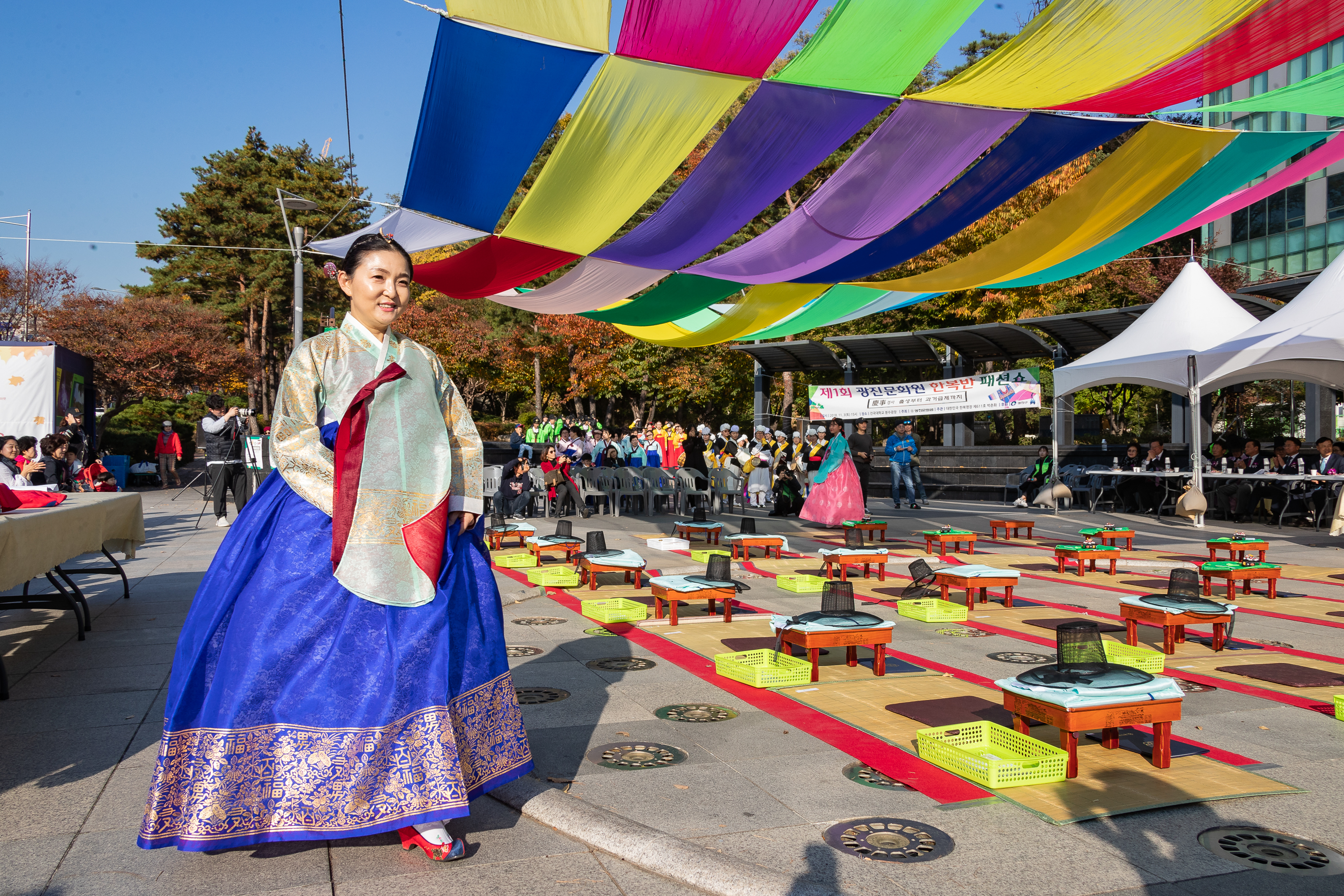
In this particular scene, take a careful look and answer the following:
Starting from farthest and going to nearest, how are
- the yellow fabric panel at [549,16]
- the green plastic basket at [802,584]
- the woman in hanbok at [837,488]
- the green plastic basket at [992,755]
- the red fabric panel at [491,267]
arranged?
Answer: the woman in hanbok at [837,488]
the red fabric panel at [491,267]
the green plastic basket at [802,584]
the yellow fabric panel at [549,16]
the green plastic basket at [992,755]

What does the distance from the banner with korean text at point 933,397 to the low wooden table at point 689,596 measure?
1407 cm

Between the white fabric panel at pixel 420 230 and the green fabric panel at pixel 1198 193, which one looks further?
the white fabric panel at pixel 420 230

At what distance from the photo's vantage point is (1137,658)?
515 centimetres

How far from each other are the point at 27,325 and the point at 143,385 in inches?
345

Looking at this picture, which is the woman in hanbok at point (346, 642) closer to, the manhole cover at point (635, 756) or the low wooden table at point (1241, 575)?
the manhole cover at point (635, 756)

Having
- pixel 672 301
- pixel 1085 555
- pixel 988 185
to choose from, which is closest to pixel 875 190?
pixel 988 185

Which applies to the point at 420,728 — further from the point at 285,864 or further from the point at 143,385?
the point at 143,385

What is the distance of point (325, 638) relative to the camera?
2791 mm

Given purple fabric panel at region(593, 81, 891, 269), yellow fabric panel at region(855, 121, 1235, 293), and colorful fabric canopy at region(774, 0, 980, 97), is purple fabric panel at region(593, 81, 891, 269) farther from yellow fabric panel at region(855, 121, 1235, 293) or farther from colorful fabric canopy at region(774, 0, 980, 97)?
yellow fabric panel at region(855, 121, 1235, 293)

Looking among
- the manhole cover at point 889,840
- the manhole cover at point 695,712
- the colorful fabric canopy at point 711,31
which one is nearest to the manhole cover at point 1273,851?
the manhole cover at point 889,840

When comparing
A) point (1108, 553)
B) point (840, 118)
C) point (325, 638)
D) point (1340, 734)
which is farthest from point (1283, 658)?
point (325, 638)

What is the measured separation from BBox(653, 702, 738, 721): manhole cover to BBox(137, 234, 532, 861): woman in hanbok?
1419mm

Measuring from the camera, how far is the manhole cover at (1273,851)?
2828mm

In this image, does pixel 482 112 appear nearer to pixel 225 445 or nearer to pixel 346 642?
pixel 346 642
